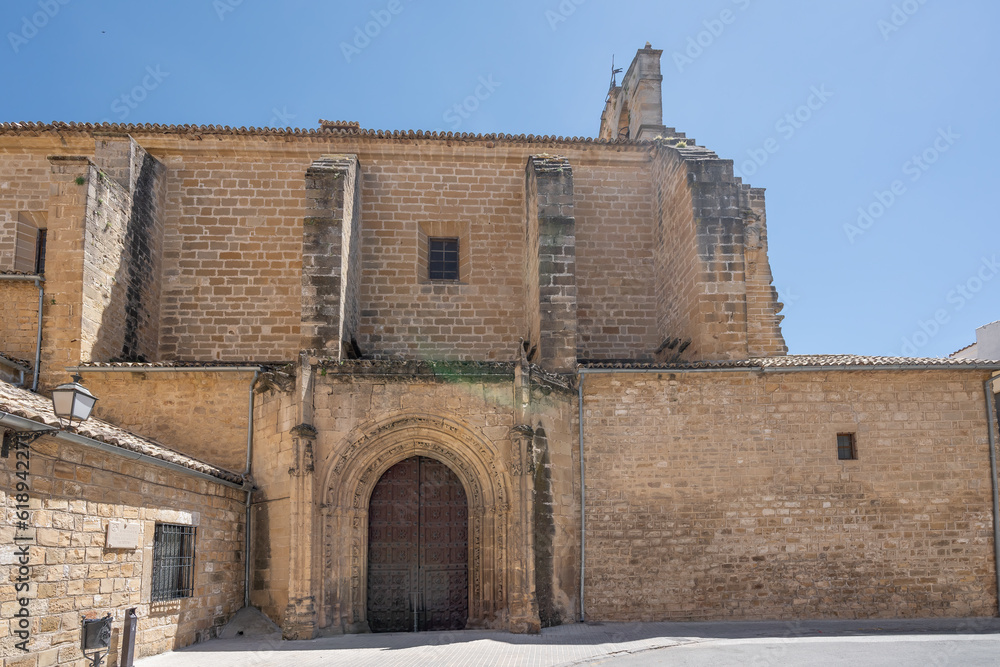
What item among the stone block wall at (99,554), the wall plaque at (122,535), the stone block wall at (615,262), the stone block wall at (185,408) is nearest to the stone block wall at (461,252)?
the stone block wall at (615,262)

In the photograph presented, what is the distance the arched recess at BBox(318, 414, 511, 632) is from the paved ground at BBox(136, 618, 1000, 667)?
1.68ft

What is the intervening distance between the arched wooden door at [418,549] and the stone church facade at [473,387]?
0.13ft

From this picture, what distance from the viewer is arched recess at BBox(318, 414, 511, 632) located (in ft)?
34.0

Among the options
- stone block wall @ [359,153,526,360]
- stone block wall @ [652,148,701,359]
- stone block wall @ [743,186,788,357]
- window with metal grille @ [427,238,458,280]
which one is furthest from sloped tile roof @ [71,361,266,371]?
stone block wall @ [743,186,788,357]

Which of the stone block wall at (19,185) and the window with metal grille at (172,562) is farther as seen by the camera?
the stone block wall at (19,185)

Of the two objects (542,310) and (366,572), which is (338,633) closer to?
(366,572)

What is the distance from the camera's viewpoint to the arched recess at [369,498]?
10.4 metres

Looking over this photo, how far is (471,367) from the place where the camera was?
1098 cm

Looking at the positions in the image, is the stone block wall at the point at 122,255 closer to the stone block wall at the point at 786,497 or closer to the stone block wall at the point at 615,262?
the stone block wall at the point at 786,497

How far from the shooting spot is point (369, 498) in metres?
11.0

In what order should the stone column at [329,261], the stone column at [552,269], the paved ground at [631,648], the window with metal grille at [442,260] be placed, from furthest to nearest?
the window with metal grille at [442,260], the stone column at [552,269], the stone column at [329,261], the paved ground at [631,648]

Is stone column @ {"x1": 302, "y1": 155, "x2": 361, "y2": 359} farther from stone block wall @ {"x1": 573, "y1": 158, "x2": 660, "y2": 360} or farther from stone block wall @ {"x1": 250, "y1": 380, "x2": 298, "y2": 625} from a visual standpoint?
stone block wall @ {"x1": 573, "y1": 158, "x2": 660, "y2": 360}

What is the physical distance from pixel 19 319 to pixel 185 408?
114 inches

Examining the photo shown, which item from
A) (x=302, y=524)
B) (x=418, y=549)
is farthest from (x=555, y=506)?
(x=302, y=524)
